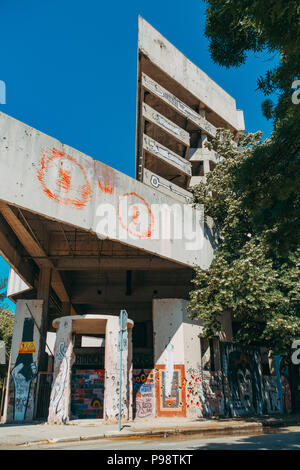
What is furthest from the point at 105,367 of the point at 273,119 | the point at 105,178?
the point at 273,119

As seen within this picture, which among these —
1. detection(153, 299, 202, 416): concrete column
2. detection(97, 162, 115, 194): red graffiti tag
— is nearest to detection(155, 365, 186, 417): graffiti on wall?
detection(153, 299, 202, 416): concrete column

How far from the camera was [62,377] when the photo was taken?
14.9m

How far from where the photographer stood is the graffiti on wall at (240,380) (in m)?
18.5

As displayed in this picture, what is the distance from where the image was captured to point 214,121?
41.4 metres

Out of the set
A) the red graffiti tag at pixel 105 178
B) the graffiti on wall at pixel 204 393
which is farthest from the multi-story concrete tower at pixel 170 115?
the graffiti on wall at pixel 204 393

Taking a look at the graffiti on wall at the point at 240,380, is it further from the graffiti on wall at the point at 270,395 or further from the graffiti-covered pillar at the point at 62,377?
the graffiti-covered pillar at the point at 62,377

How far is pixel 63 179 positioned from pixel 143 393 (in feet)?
34.1

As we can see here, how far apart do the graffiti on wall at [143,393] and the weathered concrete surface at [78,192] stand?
18.9 ft

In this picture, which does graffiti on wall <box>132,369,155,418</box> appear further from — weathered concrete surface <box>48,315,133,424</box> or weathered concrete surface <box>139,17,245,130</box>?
weathered concrete surface <box>139,17,245,130</box>

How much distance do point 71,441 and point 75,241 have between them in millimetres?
11687

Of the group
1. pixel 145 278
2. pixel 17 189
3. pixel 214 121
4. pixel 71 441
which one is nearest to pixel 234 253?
pixel 145 278

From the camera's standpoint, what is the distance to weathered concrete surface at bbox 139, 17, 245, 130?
112 ft
